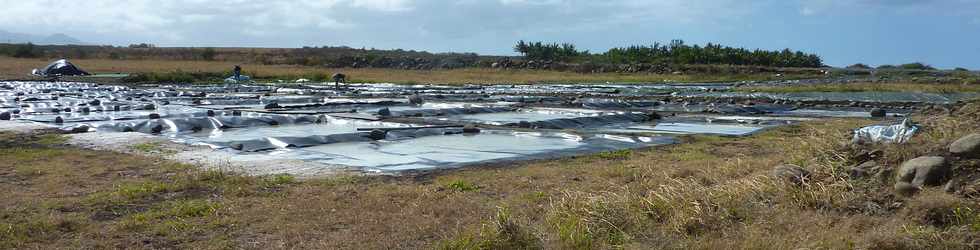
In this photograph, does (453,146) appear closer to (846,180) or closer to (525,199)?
(525,199)

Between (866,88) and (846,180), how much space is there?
72.3 feet

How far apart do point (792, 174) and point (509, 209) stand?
1976 mm

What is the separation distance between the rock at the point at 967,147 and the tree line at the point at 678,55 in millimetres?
40241

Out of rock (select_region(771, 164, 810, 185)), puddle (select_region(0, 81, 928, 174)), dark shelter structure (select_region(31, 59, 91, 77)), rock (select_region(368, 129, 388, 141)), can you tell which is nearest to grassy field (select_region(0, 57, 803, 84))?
dark shelter structure (select_region(31, 59, 91, 77))

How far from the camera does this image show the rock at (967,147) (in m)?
5.27

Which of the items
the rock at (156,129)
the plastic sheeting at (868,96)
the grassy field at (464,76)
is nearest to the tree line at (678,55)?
the grassy field at (464,76)

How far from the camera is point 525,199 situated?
6113 mm

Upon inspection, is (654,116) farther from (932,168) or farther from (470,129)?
(932,168)

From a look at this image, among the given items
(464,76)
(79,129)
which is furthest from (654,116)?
(464,76)

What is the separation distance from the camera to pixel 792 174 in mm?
5406

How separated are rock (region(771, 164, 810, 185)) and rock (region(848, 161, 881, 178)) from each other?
298mm

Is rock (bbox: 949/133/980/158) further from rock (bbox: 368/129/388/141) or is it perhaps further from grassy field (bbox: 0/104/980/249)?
rock (bbox: 368/129/388/141)

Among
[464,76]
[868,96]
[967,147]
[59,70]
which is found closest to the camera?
[967,147]

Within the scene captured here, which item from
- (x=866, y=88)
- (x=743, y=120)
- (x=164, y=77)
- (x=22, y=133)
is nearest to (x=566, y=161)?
(x=743, y=120)
